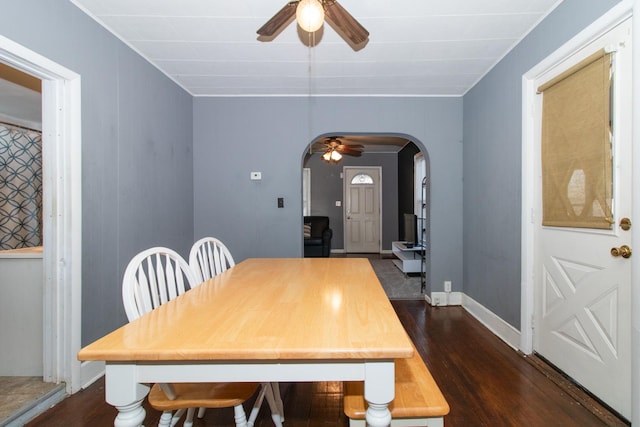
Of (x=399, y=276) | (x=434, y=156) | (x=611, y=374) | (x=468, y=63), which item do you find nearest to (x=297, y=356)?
(x=611, y=374)

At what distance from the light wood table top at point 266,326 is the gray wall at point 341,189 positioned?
6.19m

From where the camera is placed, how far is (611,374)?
1647 mm

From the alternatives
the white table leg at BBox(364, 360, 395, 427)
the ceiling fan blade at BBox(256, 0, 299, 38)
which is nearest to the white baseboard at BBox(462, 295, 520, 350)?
the white table leg at BBox(364, 360, 395, 427)

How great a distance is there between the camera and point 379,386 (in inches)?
33.7

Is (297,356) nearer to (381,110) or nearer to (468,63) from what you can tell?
(468,63)

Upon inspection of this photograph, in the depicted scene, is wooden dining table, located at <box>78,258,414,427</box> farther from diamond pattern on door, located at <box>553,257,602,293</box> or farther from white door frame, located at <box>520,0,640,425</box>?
diamond pattern on door, located at <box>553,257,602,293</box>

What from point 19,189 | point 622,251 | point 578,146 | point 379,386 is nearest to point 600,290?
point 622,251

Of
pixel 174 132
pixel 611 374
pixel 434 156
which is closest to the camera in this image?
pixel 611 374

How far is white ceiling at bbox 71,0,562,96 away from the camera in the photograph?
2016mm

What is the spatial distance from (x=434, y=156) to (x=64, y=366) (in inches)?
140

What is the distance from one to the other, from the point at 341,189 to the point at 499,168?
16.7 ft

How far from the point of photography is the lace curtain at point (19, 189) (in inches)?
132

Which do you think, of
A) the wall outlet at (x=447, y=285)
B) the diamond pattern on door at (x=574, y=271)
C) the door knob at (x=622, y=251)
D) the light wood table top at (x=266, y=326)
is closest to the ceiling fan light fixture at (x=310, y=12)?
the light wood table top at (x=266, y=326)

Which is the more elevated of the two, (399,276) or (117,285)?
(117,285)
